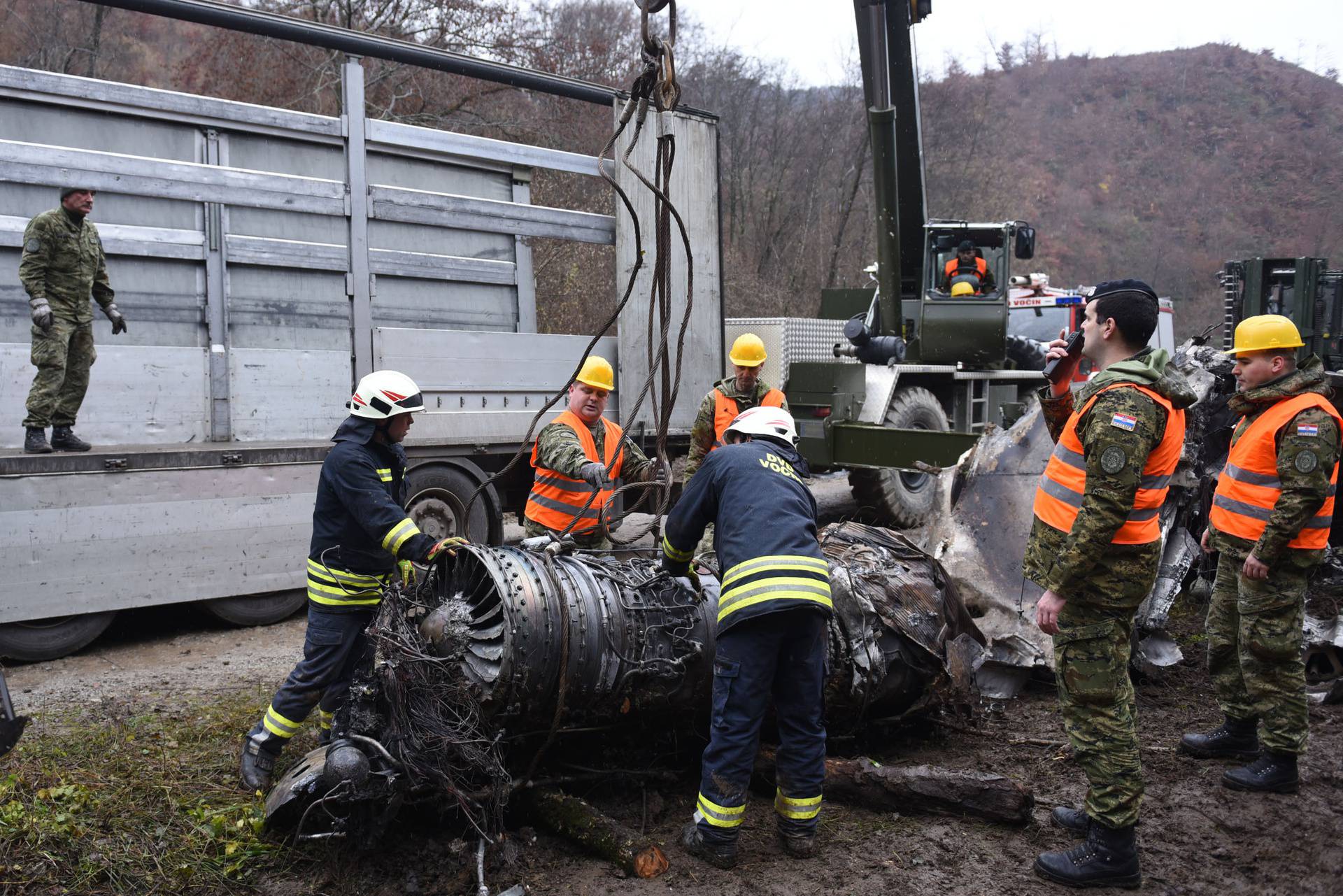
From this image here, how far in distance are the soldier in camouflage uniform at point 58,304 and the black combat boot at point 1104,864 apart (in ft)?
17.5

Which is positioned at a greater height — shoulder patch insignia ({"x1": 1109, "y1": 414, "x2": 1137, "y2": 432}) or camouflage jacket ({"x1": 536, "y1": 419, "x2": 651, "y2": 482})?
shoulder patch insignia ({"x1": 1109, "y1": 414, "x2": 1137, "y2": 432})

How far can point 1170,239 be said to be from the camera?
37031 mm

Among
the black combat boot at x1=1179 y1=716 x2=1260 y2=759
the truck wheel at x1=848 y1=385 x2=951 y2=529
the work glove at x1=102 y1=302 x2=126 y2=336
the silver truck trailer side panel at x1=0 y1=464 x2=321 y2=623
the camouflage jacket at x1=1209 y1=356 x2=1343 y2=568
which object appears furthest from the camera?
the truck wheel at x1=848 y1=385 x2=951 y2=529

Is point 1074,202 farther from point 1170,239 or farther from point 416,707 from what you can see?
point 416,707

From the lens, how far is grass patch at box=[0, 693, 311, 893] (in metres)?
3.29

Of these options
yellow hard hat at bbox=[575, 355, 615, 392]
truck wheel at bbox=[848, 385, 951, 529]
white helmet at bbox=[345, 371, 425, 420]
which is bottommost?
truck wheel at bbox=[848, 385, 951, 529]

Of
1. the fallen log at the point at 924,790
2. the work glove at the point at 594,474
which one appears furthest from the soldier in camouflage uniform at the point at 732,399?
the fallen log at the point at 924,790

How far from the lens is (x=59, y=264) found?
547 cm

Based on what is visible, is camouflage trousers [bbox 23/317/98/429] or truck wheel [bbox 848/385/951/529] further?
truck wheel [bbox 848/385/951/529]

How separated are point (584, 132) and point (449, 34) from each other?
266 centimetres

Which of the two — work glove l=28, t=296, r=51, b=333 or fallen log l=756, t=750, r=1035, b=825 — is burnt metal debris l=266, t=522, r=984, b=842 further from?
work glove l=28, t=296, r=51, b=333

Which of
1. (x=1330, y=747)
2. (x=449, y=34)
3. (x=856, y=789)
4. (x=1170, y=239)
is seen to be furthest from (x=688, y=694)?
(x=1170, y=239)

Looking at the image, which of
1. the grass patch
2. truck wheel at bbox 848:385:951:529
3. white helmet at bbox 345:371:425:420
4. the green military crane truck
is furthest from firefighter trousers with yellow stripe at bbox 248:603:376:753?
truck wheel at bbox 848:385:951:529

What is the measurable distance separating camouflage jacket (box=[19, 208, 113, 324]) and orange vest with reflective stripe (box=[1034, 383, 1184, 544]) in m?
5.08
